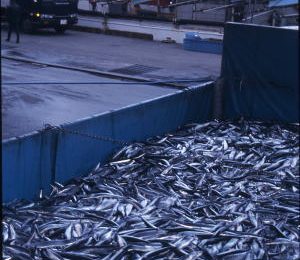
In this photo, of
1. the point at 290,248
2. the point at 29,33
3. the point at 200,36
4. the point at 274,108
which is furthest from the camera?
the point at 29,33

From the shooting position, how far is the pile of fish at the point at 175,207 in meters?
6.21

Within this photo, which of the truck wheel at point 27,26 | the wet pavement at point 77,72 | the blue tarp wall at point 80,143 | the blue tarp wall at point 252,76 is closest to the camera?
the blue tarp wall at point 80,143

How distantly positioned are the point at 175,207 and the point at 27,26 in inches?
729

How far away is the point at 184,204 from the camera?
788 cm

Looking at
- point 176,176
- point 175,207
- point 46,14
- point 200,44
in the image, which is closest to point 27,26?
point 46,14

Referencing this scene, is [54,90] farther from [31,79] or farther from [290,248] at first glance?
[290,248]

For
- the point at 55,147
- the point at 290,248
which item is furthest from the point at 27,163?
the point at 290,248

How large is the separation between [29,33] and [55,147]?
1750 centimetres

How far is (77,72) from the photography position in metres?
15.9

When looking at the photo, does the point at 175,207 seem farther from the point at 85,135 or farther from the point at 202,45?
the point at 202,45

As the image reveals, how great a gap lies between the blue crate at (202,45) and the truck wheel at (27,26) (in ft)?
23.8

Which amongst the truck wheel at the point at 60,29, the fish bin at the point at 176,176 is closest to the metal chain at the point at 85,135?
the fish bin at the point at 176,176

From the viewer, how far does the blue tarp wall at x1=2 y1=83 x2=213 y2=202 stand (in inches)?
289

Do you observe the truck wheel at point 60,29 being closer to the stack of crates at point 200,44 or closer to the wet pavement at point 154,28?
the wet pavement at point 154,28
